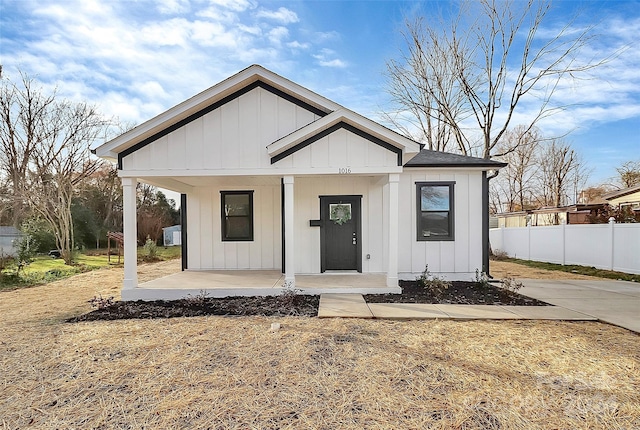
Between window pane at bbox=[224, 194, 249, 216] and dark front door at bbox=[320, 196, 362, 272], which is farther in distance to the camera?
window pane at bbox=[224, 194, 249, 216]

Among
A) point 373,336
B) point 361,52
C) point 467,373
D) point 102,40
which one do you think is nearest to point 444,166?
point 373,336

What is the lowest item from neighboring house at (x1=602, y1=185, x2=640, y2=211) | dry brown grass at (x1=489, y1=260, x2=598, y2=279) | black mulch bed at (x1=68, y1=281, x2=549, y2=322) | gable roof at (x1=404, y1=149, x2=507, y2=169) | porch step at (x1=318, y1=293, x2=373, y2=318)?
dry brown grass at (x1=489, y1=260, x2=598, y2=279)

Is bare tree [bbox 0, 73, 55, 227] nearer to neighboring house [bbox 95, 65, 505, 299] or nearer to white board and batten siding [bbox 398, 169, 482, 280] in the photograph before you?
neighboring house [bbox 95, 65, 505, 299]

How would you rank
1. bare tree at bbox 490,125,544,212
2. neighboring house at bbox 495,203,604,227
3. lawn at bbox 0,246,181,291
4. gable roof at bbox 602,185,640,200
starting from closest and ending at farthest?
lawn at bbox 0,246,181,291
neighboring house at bbox 495,203,604,227
gable roof at bbox 602,185,640,200
bare tree at bbox 490,125,544,212

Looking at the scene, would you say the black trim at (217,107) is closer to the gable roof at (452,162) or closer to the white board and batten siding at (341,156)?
the white board and batten siding at (341,156)

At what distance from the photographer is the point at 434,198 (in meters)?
8.71

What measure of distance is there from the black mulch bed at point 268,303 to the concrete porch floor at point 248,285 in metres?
0.18

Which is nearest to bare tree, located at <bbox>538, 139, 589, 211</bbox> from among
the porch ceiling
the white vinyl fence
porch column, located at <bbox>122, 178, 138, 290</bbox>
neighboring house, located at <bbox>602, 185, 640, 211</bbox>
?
neighboring house, located at <bbox>602, 185, 640, 211</bbox>

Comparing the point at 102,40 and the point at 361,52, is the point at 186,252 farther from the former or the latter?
the point at 361,52

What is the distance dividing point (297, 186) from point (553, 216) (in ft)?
61.2

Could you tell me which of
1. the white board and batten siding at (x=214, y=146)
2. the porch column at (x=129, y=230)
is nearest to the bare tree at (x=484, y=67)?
the white board and batten siding at (x=214, y=146)

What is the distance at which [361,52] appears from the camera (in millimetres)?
15766

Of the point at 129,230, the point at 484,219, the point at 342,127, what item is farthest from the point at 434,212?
the point at 129,230

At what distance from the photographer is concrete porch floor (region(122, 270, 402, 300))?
23.4 feet
